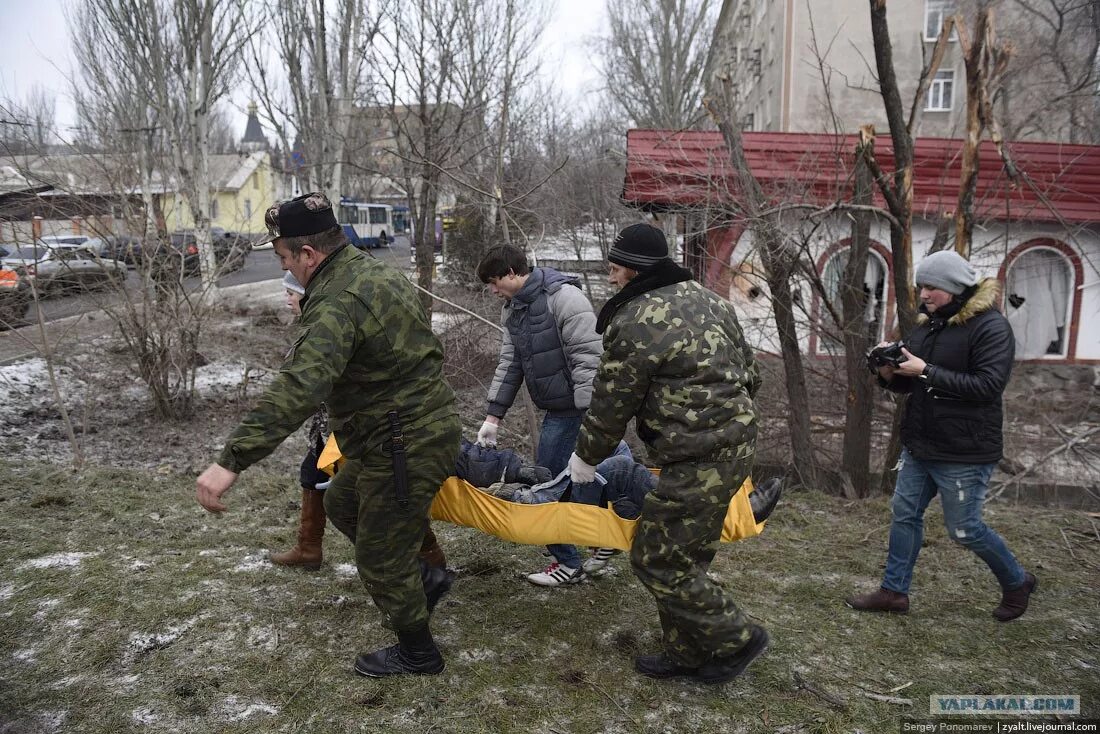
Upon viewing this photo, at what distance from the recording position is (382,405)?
2938 mm

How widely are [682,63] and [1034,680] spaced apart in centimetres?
3055

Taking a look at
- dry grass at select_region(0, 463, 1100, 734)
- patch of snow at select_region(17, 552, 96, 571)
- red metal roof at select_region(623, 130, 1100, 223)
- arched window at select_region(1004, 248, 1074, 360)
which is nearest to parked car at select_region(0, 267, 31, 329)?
dry grass at select_region(0, 463, 1100, 734)

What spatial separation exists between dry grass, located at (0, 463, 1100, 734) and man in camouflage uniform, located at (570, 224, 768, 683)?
339mm

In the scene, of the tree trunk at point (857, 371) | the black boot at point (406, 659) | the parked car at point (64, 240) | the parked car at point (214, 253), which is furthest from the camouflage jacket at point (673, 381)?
the parked car at point (64, 240)

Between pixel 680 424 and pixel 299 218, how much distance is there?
166 centimetres

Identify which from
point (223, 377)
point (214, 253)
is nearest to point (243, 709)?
point (214, 253)

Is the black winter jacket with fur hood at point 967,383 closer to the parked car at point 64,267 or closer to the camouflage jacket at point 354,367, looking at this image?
the camouflage jacket at point 354,367

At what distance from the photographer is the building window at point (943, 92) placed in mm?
26447

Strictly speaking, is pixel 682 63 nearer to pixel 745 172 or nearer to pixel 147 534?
pixel 745 172

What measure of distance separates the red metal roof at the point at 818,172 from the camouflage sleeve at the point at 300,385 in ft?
13.8

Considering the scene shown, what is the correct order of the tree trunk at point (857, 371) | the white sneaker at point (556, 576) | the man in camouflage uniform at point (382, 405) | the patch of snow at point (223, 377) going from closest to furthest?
1. the man in camouflage uniform at point (382, 405)
2. the white sneaker at point (556, 576)
3. the tree trunk at point (857, 371)
4. the patch of snow at point (223, 377)

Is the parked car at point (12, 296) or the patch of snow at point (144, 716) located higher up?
the parked car at point (12, 296)

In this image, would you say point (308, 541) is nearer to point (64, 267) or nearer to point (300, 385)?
point (300, 385)

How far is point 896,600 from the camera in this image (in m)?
3.77
